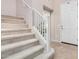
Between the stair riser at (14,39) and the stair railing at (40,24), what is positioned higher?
the stair railing at (40,24)

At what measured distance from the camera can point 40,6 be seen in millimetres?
4750

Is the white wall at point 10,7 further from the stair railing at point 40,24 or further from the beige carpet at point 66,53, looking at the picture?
the beige carpet at point 66,53

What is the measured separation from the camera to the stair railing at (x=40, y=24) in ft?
11.8

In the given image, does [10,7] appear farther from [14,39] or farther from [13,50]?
[13,50]

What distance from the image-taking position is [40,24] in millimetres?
3916

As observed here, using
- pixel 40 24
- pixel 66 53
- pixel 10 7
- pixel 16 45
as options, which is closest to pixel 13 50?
pixel 16 45

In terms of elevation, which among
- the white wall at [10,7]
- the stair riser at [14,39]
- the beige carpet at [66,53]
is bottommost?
the beige carpet at [66,53]

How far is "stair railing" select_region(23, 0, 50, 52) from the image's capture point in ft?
11.8

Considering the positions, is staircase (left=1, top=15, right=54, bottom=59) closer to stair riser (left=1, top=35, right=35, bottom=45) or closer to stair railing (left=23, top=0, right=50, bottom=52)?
stair riser (left=1, top=35, right=35, bottom=45)

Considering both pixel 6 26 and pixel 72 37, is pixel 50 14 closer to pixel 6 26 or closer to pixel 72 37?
pixel 72 37

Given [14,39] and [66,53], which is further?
[66,53]

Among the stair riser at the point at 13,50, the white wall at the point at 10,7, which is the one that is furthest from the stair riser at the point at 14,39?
the white wall at the point at 10,7

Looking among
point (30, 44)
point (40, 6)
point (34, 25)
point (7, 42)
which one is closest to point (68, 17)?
point (40, 6)

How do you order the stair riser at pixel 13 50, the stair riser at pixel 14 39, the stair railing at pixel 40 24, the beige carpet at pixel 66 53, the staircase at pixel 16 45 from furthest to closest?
the stair railing at pixel 40 24, the beige carpet at pixel 66 53, the stair riser at pixel 14 39, the staircase at pixel 16 45, the stair riser at pixel 13 50
